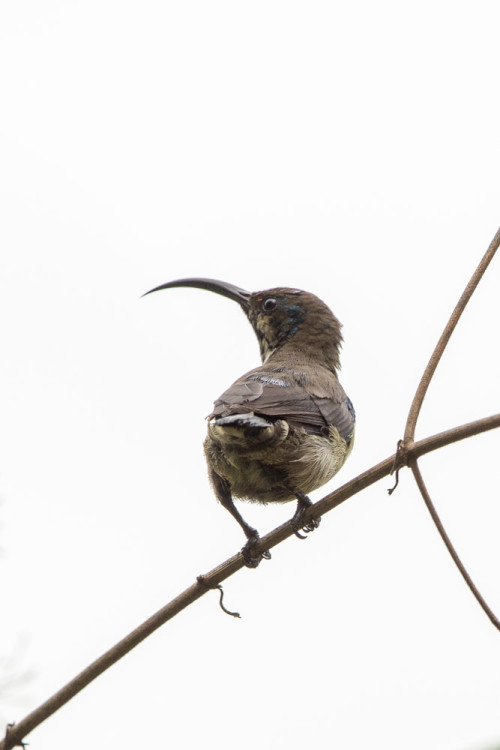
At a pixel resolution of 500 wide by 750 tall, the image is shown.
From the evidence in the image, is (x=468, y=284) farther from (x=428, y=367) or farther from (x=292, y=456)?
(x=292, y=456)

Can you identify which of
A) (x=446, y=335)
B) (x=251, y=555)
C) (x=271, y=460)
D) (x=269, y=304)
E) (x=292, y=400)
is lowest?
(x=446, y=335)

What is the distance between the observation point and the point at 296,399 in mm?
5035

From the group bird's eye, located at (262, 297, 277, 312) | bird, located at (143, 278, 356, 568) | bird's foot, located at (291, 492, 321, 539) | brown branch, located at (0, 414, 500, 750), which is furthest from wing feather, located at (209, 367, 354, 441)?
brown branch, located at (0, 414, 500, 750)

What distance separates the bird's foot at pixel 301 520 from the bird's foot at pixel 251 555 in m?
0.17

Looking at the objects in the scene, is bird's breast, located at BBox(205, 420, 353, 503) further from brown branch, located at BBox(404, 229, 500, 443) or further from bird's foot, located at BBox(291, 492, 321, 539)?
brown branch, located at BBox(404, 229, 500, 443)

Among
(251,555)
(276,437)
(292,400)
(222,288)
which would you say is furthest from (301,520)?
(222,288)

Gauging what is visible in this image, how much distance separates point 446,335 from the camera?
2672 mm

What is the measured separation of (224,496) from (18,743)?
2526mm

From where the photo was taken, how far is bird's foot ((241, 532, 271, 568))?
362cm

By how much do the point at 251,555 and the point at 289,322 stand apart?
333cm

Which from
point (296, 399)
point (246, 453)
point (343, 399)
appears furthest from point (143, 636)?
point (343, 399)

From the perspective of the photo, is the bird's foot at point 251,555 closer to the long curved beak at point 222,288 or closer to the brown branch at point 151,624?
the brown branch at point 151,624

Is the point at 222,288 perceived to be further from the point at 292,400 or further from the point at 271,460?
the point at 271,460

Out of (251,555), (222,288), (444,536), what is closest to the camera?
(444,536)
